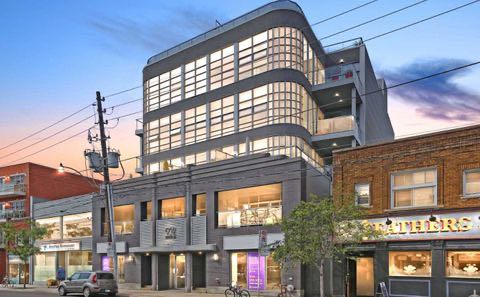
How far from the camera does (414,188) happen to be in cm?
2352

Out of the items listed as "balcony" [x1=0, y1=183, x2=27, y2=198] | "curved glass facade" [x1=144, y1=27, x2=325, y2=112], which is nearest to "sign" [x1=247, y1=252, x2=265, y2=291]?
"curved glass facade" [x1=144, y1=27, x2=325, y2=112]

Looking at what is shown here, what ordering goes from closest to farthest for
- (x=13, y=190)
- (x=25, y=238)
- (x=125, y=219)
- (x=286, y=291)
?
(x=286, y=291), (x=125, y=219), (x=25, y=238), (x=13, y=190)

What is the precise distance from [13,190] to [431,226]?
43.2 m

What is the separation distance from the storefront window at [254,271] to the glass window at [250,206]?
6.41ft

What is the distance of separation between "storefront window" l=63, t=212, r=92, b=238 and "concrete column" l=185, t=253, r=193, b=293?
13.1 meters

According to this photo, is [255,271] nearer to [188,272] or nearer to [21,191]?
[188,272]

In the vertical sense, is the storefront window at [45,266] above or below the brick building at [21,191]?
below

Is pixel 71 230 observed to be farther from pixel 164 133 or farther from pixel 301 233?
pixel 301 233

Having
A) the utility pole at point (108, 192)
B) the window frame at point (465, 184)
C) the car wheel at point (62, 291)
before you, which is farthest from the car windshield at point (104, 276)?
the window frame at point (465, 184)

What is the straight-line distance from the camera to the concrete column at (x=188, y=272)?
108 feet

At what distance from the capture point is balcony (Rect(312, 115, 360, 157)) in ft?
125

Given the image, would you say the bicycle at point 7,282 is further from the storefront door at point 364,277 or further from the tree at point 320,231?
the tree at point 320,231

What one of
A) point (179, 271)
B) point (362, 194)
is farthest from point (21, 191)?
point (362, 194)

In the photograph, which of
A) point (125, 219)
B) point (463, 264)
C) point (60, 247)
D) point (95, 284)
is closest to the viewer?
point (463, 264)
